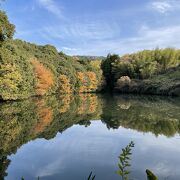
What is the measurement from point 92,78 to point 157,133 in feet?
158

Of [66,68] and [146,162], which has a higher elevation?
[66,68]

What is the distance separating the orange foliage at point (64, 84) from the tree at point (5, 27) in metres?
27.3

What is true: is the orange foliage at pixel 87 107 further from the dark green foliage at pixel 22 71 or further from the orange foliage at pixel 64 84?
the orange foliage at pixel 64 84

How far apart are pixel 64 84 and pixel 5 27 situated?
2976 cm

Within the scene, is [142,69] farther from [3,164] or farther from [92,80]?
[3,164]

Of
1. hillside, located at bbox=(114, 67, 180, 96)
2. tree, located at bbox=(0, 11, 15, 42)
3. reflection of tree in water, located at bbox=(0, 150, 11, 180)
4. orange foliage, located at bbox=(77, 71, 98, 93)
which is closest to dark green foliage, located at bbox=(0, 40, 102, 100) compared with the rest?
orange foliage, located at bbox=(77, 71, 98, 93)

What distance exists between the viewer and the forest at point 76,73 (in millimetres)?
34281

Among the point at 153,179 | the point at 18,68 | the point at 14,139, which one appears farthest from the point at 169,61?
the point at 153,179

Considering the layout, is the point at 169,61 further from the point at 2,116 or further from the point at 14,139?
the point at 14,139

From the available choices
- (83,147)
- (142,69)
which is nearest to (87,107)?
(83,147)

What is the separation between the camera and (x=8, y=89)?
32250mm

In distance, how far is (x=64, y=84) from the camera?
184 ft

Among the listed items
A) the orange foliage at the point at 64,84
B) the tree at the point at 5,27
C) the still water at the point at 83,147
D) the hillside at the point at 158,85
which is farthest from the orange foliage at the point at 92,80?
the still water at the point at 83,147

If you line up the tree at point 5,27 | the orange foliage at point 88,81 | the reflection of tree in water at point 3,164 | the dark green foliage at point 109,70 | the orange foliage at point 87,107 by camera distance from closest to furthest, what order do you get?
the reflection of tree in water at point 3,164 < the tree at point 5,27 < the orange foliage at point 87,107 < the orange foliage at point 88,81 < the dark green foliage at point 109,70
